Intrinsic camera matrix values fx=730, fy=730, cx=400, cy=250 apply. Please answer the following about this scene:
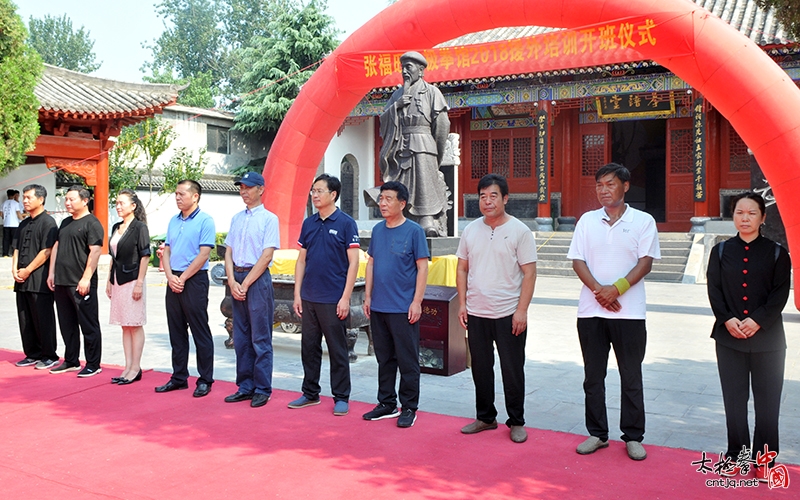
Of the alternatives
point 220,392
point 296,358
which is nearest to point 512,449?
point 220,392

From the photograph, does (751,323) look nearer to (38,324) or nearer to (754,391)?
(754,391)

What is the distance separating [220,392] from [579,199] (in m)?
13.7

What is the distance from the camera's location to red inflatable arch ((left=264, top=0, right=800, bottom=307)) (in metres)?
6.98

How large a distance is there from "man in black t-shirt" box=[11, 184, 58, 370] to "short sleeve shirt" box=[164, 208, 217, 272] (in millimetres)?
1376

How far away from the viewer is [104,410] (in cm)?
439

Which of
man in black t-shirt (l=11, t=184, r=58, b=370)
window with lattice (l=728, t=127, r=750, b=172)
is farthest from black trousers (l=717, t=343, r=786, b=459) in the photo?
window with lattice (l=728, t=127, r=750, b=172)

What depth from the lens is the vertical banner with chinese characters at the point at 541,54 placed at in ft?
24.3

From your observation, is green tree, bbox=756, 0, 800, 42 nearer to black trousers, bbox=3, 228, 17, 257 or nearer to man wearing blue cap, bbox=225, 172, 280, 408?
man wearing blue cap, bbox=225, 172, 280, 408

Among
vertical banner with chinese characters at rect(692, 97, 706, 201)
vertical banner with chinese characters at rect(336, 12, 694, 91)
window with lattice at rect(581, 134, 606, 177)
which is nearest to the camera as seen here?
vertical banner with chinese characters at rect(336, 12, 694, 91)

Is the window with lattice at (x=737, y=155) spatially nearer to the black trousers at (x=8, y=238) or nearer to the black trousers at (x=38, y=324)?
the black trousers at (x=38, y=324)

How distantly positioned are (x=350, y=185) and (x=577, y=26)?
39.8 ft

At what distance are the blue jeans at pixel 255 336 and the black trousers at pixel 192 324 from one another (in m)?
0.24

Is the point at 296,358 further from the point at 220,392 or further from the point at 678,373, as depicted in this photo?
the point at 678,373

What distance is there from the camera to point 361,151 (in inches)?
775
